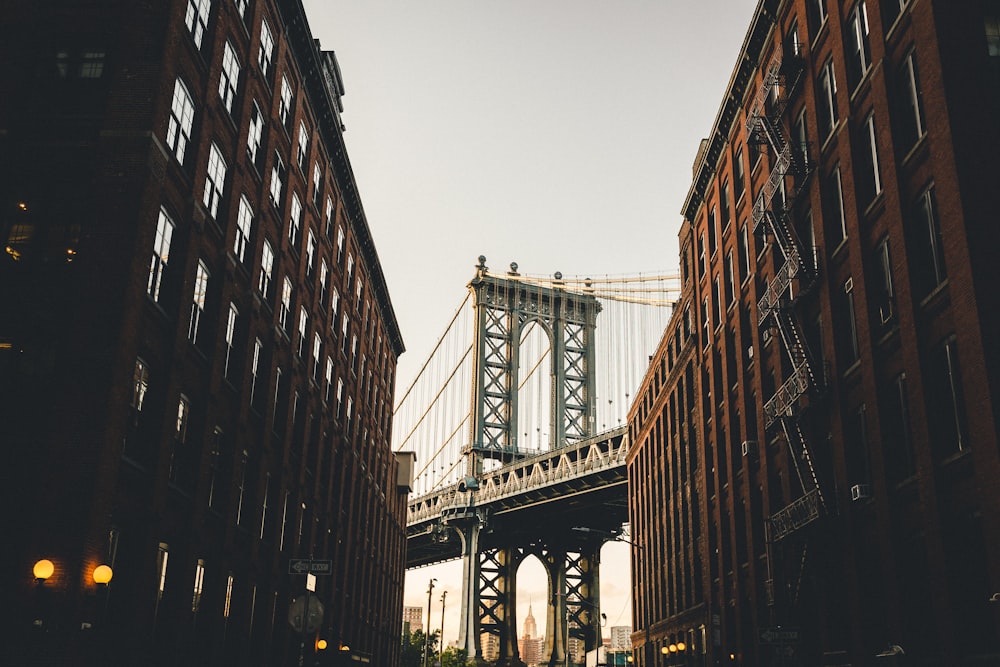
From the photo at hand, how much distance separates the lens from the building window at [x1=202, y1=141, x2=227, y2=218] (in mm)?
28922

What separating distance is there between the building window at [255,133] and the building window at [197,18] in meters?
4.60

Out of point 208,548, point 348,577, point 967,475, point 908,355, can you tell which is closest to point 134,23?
point 208,548

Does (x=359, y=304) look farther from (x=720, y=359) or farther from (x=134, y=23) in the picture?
(x=134, y=23)

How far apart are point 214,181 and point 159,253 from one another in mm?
4855

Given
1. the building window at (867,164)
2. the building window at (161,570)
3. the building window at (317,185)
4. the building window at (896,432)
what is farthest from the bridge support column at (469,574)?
the building window at (896,432)

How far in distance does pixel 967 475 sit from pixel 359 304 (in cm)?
4098

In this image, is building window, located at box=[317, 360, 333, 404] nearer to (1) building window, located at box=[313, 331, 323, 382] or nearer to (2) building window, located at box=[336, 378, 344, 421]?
(1) building window, located at box=[313, 331, 323, 382]

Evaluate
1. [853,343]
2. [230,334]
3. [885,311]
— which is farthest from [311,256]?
[885,311]

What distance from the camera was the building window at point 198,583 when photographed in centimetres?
2813

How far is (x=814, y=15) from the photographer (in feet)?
109

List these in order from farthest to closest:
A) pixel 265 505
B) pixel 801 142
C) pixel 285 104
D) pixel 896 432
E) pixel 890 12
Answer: pixel 285 104
pixel 265 505
pixel 801 142
pixel 890 12
pixel 896 432

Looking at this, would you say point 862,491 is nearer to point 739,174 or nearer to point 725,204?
point 739,174

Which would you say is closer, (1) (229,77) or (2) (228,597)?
(1) (229,77)

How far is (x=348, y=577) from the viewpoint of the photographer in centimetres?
5262
